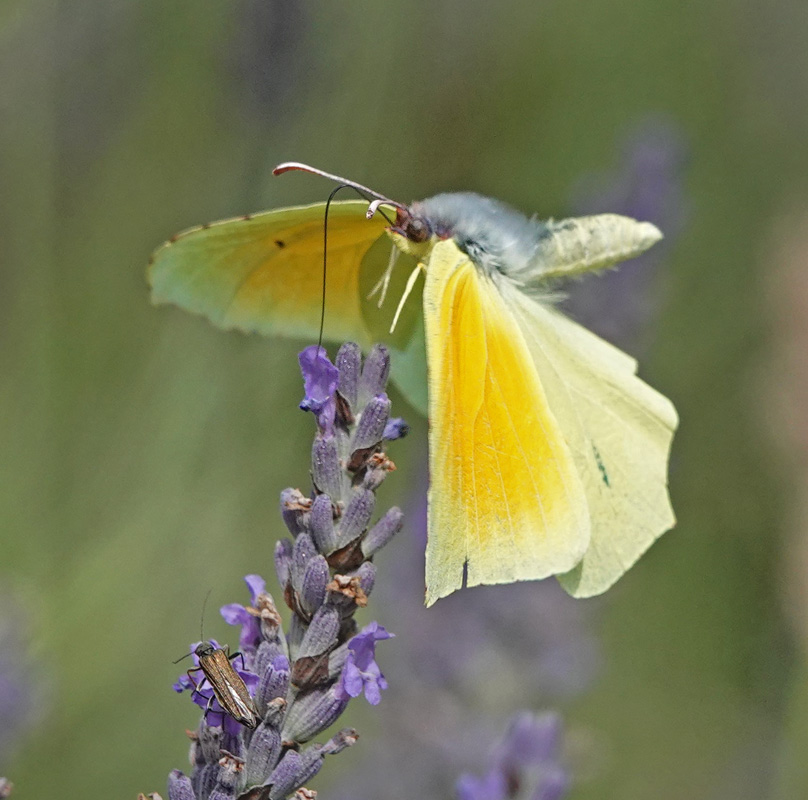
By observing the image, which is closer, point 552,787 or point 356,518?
point 356,518

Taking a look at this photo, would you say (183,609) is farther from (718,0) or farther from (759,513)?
(718,0)

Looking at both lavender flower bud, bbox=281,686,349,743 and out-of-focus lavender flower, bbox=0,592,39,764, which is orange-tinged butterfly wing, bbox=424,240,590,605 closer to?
lavender flower bud, bbox=281,686,349,743

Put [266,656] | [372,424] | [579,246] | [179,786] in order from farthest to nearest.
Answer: [579,246] < [372,424] < [266,656] < [179,786]

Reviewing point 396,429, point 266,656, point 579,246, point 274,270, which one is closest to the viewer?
point 266,656

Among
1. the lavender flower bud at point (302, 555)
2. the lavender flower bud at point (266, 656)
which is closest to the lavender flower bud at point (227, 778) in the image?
the lavender flower bud at point (266, 656)

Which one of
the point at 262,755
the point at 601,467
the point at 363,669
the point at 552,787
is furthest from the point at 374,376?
the point at 552,787

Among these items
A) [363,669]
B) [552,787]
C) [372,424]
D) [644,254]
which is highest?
[644,254]

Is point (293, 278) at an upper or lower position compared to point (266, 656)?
upper

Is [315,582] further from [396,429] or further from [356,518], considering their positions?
[396,429]

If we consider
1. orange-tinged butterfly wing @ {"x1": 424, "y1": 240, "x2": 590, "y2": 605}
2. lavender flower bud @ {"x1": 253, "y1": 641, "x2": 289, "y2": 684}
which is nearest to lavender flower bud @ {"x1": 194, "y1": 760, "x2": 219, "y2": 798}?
lavender flower bud @ {"x1": 253, "y1": 641, "x2": 289, "y2": 684}
